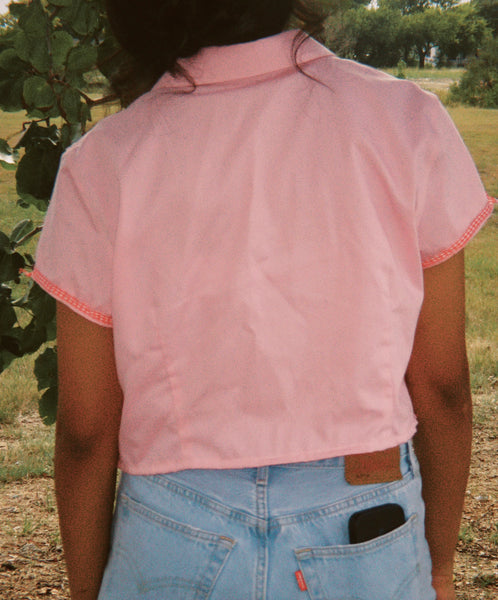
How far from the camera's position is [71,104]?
1.70 m

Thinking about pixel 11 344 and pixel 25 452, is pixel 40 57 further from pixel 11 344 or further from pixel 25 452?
pixel 25 452

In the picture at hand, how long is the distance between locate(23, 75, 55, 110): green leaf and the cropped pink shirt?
2.46 ft

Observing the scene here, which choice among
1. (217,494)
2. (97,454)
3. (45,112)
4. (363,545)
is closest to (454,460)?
(363,545)

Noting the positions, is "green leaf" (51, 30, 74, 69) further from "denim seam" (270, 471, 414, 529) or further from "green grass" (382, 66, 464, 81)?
"denim seam" (270, 471, 414, 529)

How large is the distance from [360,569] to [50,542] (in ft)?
7.52

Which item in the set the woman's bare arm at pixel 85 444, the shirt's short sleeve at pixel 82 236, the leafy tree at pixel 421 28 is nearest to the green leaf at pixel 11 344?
the woman's bare arm at pixel 85 444

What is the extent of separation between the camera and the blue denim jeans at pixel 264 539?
0.95 metres

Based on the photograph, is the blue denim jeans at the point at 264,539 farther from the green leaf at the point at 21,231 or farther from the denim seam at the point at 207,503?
the green leaf at the point at 21,231

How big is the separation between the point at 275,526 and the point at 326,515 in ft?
0.22

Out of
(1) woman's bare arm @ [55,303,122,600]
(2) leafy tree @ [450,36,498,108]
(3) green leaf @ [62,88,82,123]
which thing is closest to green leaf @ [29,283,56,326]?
(3) green leaf @ [62,88,82,123]

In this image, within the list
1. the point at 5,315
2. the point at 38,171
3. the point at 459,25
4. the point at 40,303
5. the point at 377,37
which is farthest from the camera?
the point at 459,25

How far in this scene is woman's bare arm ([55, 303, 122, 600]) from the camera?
108cm

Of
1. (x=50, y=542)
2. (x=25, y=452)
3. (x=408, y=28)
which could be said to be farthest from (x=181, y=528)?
(x=408, y=28)

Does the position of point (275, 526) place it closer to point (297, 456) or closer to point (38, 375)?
point (297, 456)
